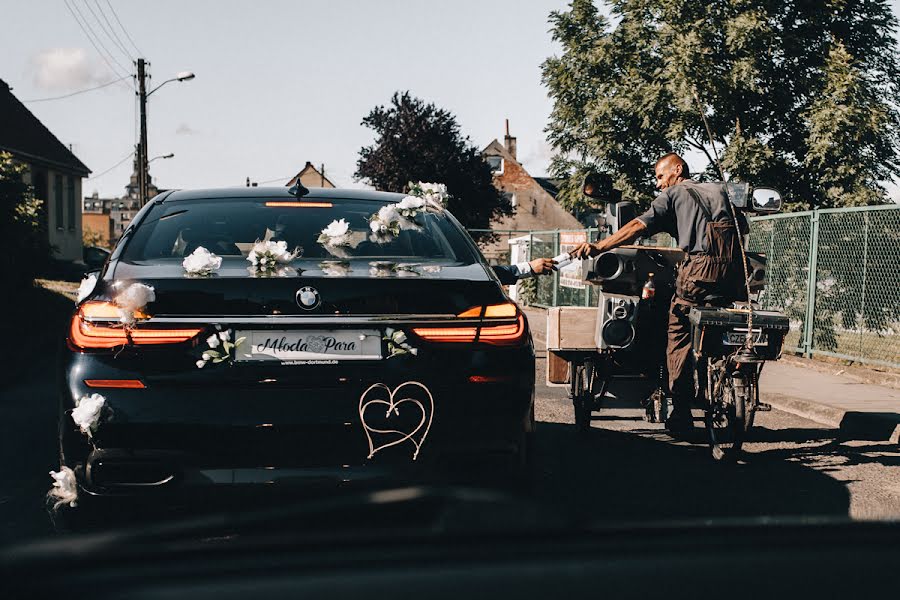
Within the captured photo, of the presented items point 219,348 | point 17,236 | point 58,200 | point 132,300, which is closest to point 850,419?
point 219,348

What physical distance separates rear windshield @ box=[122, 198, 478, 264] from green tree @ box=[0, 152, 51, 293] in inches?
443

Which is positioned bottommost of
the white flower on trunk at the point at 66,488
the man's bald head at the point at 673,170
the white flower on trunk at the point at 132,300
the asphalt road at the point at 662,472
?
the asphalt road at the point at 662,472

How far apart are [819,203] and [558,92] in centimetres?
877

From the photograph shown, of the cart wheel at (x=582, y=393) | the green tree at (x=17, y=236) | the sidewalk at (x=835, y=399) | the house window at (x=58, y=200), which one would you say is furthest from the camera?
the house window at (x=58, y=200)

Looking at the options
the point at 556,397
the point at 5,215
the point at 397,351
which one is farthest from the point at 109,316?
the point at 5,215

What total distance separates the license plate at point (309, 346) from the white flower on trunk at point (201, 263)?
335mm

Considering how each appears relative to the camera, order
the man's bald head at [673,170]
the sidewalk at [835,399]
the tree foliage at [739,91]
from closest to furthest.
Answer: the man's bald head at [673,170], the sidewalk at [835,399], the tree foliage at [739,91]

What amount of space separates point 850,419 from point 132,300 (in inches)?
243

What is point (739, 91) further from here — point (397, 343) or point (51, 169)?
point (51, 169)

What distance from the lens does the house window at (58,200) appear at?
45500 mm

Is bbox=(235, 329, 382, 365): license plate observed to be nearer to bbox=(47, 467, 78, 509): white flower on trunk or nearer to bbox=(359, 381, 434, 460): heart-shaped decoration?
bbox=(359, 381, 434, 460): heart-shaped decoration

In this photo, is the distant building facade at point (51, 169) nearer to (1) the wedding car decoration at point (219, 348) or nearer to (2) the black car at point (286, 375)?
(2) the black car at point (286, 375)

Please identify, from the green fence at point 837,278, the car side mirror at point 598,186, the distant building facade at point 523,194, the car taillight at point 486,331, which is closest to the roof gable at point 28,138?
the green fence at point 837,278

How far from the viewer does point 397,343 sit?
366 cm
